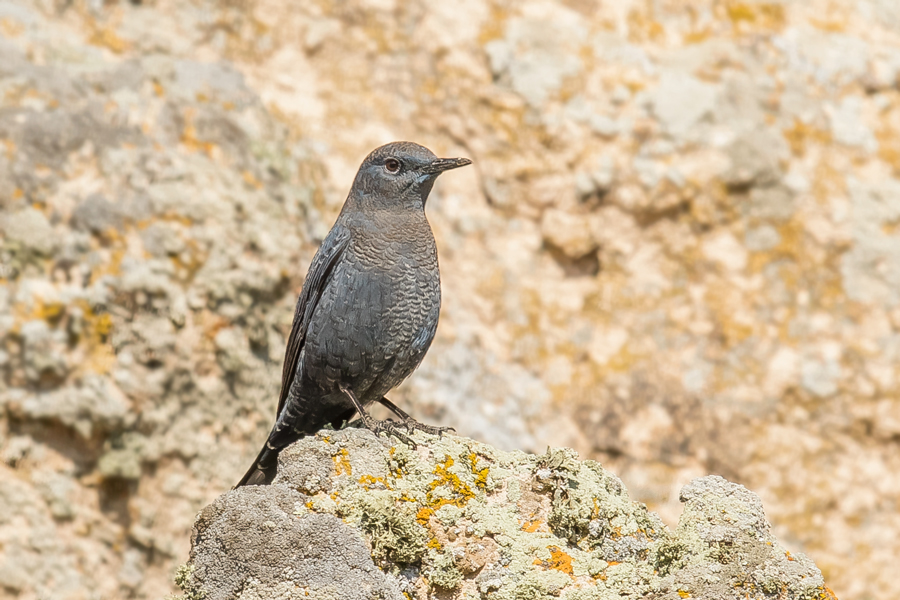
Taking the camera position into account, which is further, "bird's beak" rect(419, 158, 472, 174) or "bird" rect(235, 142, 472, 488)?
"bird's beak" rect(419, 158, 472, 174)

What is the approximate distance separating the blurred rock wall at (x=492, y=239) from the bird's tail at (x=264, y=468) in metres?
2.46

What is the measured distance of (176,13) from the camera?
30.0ft

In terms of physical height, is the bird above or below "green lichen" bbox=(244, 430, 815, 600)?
above

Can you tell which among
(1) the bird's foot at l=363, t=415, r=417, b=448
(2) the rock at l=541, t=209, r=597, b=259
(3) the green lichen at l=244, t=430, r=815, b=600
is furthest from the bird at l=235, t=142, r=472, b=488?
(2) the rock at l=541, t=209, r=597, b=259

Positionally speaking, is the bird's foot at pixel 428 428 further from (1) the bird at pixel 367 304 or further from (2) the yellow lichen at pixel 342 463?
(2) the yellow lichen at pixel 342 463

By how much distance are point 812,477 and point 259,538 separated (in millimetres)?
6651

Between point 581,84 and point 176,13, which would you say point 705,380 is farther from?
point 176,13

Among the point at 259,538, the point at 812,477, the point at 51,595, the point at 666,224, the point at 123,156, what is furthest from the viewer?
the point at 666,224

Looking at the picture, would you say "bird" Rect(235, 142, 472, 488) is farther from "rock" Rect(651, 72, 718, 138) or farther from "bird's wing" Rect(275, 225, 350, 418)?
"rock" Rect(651, 72, 718, 138)

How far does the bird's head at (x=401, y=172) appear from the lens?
5410 millimetres

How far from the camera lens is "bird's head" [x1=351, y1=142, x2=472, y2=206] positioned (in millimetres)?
5410

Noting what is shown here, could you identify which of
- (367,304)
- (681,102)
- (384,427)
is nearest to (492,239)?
(681,102)

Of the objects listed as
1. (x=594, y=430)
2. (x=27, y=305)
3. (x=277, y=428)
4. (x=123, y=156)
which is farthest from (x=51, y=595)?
(x=594, y=430)

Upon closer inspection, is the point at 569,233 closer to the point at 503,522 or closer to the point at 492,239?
the point at 492,239
